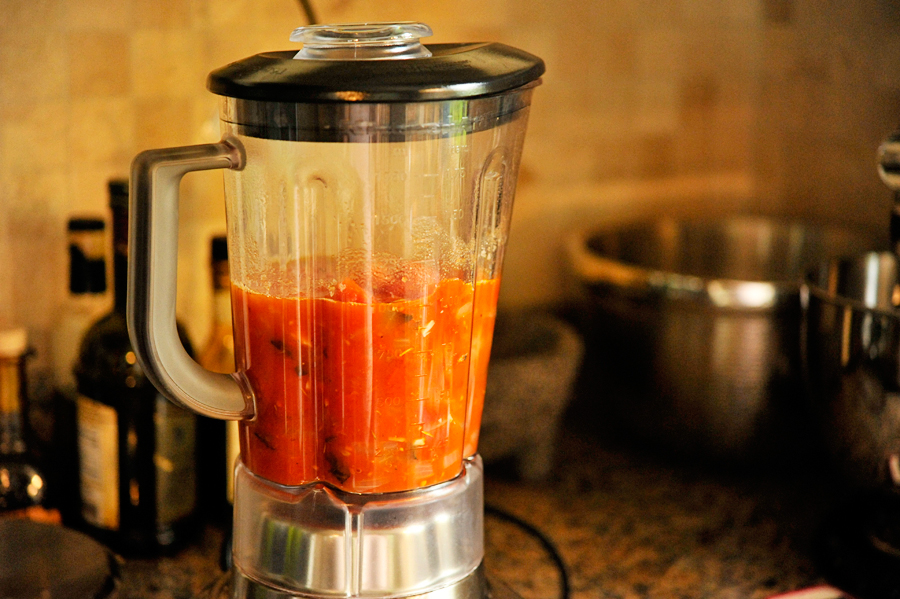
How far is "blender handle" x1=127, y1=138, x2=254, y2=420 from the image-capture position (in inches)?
16.3

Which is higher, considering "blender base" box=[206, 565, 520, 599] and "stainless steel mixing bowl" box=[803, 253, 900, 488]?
"stainless steel mixing bowl" box=[803, 253, 900, 488]

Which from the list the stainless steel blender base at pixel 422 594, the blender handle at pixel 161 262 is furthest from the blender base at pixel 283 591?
the blender handle at pixel 161 262

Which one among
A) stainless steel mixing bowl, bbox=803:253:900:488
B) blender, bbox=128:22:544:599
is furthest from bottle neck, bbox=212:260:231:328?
stainless steel mixing bowl, bbox=803:253:900:488

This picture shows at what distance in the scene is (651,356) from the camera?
83cm

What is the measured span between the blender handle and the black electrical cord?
34 cm

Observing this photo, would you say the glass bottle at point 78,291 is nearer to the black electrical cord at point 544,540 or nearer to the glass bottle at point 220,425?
the glass bottle at point 220,425

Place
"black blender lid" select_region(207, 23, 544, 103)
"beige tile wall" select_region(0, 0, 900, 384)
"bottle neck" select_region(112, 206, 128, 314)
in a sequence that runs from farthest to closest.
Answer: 1. "beige tile wall" select_region(0, 0, 900, 384)
2. "bottle neck" select_region(112, 206, 128, 314)
3. "black blender lid" select_region(207, 23, 544, 103)

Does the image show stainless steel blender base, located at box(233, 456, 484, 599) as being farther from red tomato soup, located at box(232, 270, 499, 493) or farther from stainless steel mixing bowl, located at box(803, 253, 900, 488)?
stainless steel mixing bowl, located at box(803, 253, 900, 488)

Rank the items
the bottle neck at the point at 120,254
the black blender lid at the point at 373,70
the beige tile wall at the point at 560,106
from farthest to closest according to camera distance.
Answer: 1. the beige tile wall at the point at 560,106
2. the bottle neck at the point at 120,254
3. the black blender lid at the point at 373,70

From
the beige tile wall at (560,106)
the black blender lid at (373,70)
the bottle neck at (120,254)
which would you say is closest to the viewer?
the black blender lid at (373,70)

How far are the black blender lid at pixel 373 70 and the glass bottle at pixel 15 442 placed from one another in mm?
343

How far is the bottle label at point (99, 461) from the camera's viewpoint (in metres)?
0.67

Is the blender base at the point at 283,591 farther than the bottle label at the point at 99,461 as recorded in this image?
No

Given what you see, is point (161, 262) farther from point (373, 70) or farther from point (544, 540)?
point (544, 540)
